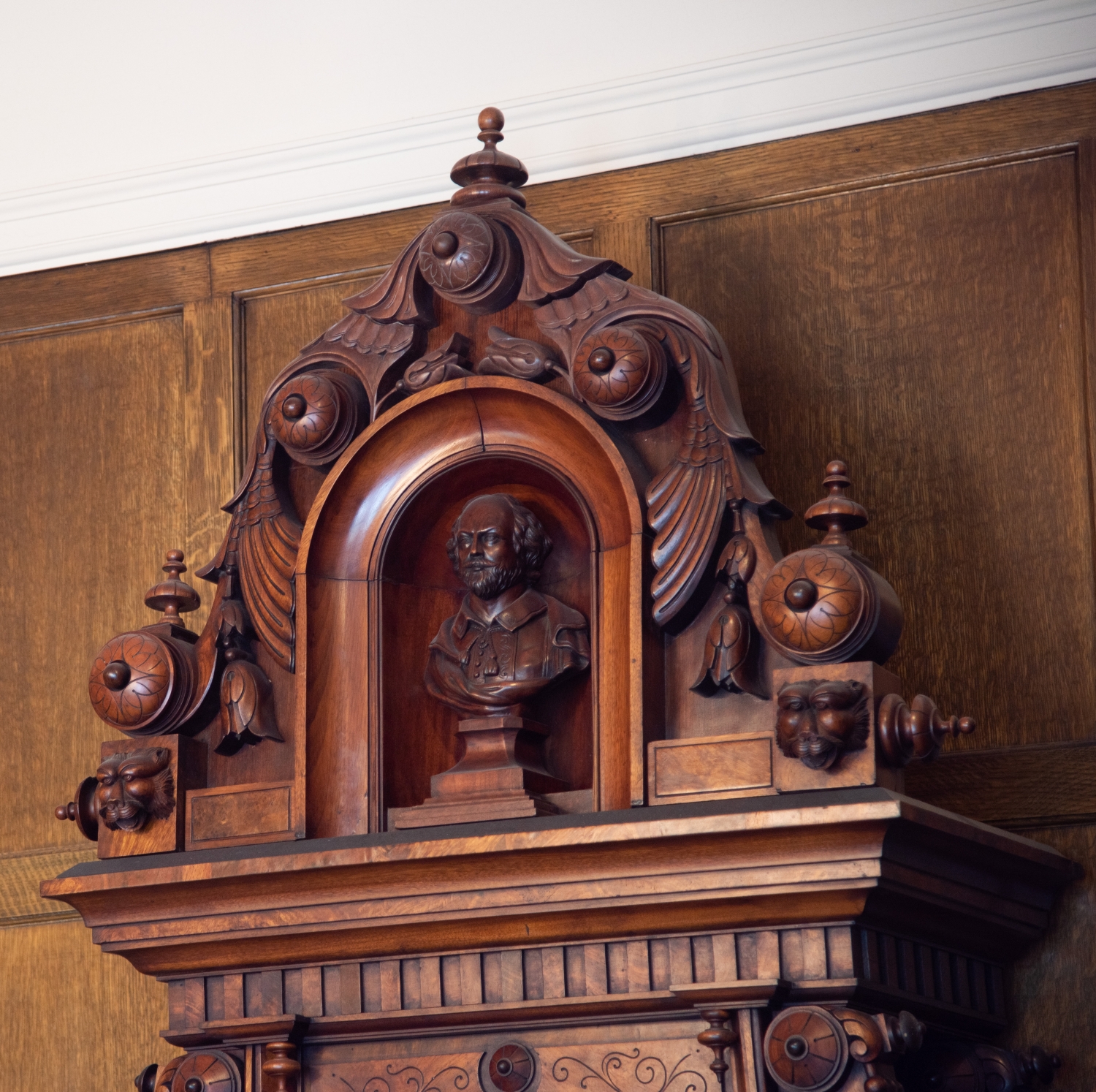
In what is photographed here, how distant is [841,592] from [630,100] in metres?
1.50

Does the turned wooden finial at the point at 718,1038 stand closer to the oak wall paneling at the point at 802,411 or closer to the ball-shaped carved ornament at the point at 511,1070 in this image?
the ball-shaped carved ornament at the point at 511,1070

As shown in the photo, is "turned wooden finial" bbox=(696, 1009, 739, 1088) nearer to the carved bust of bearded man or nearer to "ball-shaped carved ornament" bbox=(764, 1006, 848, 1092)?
"ball-shaped carved ornament" bbox=(764, 1006, 848, 1092)

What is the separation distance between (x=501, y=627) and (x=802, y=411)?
85 centimetres

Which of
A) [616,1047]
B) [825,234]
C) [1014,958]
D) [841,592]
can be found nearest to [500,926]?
[616,1047]

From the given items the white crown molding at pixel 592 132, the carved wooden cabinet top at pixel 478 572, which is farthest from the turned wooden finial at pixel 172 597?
the white crown molding at pixel 592 132

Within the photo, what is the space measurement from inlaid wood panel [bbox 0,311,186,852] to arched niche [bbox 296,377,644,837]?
3.26 ft

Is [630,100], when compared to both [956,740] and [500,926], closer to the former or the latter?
[956,740]

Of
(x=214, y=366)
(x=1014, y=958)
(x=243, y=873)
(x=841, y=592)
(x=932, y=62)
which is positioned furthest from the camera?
(x=214, y=366)

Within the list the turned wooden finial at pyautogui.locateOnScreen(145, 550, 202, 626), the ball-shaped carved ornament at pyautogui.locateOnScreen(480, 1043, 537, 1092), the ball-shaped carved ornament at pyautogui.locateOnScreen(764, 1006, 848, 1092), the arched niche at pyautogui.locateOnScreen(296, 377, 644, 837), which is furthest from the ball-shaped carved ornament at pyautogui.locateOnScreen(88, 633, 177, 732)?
the ball-shaped carved ornament at pyautogui.locateOnScreen(764, 1006, 848, 1092)

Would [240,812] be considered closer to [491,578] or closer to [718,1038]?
[491,578]

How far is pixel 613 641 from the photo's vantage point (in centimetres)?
Result: 315

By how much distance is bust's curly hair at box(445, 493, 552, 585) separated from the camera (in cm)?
A: 332

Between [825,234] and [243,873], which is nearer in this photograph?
[243,873]

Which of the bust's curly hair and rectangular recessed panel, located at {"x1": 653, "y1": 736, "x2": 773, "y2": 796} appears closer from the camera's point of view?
rectangular recessed panel, located at {"x1": 653, "y1": 736, "x2": 773, "y2": 796}
